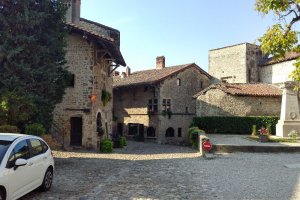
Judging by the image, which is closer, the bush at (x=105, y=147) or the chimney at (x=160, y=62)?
the bush at (x=105, y=147)

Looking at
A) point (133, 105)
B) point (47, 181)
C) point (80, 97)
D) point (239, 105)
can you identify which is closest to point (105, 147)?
point (80, 97)

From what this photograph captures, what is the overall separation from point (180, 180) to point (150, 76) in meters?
24.9

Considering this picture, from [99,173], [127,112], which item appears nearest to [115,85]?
[127,112]

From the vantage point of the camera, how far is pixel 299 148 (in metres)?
17.1

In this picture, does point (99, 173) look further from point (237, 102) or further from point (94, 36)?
point (237, 102)

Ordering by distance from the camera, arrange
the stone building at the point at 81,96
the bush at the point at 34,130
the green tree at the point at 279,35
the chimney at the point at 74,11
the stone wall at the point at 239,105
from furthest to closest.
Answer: the stone wall at the point at 239,105, the chimney at the point at 74,11, the stone building at the point at 81,96, the bush at the point at 34,130, the green tree at the point at 279,35

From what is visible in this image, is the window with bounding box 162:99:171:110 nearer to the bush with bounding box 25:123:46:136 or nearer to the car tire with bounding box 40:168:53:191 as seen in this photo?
the bush with bounding box 25:123:46:136

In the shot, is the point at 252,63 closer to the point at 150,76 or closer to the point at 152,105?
the point at 150,76

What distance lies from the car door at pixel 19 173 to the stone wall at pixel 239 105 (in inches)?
973

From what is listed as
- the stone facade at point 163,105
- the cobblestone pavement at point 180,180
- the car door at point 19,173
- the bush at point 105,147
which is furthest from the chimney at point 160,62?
the car door at point 19,173

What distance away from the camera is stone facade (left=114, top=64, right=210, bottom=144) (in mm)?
32625

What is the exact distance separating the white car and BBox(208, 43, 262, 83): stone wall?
3325cm

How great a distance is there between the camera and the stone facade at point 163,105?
32.6 meters

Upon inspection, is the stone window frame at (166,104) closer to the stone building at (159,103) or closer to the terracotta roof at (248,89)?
the stone building at (159,103)
